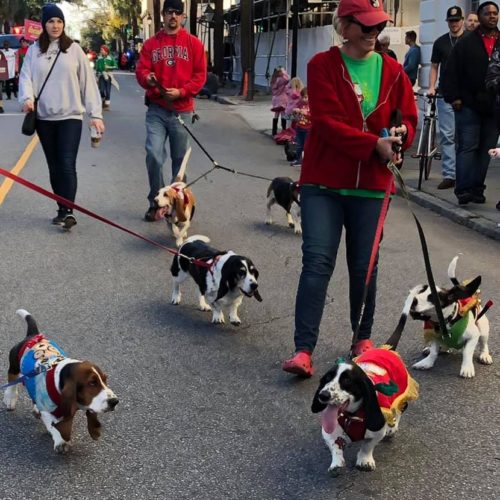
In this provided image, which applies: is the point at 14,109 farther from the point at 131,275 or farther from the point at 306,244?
the point at 306,244

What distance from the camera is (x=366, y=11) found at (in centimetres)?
396

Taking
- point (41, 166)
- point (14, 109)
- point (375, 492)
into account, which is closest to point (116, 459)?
point (375, 492)

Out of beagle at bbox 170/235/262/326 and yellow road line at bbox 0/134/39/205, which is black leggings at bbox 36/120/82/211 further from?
beagle at bbox 170/235/262/326

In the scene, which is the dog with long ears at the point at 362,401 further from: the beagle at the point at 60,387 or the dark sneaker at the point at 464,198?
the dark sneaker at the point at 464,198

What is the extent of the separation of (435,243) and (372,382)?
15.5 feet

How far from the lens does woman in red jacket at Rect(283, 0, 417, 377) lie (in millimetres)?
4008

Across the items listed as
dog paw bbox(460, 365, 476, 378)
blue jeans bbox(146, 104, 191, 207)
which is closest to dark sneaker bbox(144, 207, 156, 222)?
blue jeans bbox(146, 104, 191, 207)

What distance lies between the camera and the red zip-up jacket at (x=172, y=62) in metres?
8.09

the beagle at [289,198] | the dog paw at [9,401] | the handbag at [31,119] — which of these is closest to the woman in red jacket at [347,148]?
the dog paw at [9,401]

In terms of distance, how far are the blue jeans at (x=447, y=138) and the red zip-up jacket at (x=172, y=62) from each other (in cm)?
386

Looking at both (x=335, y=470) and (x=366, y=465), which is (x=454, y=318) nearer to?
(x=366, y=465)

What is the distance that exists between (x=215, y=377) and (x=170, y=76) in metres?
4.46

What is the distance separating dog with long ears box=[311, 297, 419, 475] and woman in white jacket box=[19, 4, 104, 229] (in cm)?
519

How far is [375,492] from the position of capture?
3.28 metres
